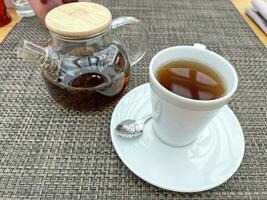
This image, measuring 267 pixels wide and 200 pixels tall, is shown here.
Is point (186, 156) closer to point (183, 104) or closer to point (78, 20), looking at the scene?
point (183, 104)

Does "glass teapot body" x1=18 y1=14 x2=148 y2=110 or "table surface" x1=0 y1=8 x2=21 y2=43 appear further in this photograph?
"table surface" x1=0 y1=8 x2=21 y2=43

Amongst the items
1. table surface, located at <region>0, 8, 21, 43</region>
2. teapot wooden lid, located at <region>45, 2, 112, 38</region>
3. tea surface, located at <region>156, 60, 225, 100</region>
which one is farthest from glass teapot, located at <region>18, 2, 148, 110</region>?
table surface, located at <region>0, 8, 21, 43</region>

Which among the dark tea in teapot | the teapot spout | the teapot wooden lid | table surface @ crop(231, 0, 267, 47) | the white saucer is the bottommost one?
table surface @ crop(231, 0, 267, 47)

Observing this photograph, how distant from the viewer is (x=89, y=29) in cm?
41

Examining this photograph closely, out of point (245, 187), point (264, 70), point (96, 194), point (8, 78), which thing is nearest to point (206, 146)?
point (245, 187)

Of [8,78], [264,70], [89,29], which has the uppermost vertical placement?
[89,29]

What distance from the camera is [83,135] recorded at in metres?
0.45

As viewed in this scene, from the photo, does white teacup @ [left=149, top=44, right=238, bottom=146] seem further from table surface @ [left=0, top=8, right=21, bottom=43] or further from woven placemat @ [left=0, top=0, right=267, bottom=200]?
table surface @ [left=0, top=8, right=21, bottom=43]

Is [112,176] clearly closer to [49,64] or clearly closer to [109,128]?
[109,128]

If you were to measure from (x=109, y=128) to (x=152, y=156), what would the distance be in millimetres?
101

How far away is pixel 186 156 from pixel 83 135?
178mm

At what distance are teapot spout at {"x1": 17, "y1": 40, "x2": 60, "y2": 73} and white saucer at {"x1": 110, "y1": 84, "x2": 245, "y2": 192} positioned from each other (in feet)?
0.46

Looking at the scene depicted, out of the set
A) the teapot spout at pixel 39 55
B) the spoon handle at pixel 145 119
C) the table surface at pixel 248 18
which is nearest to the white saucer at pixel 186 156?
the spoon handle at pixel 145 119

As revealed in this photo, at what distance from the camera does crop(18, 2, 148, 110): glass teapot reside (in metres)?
0.42
